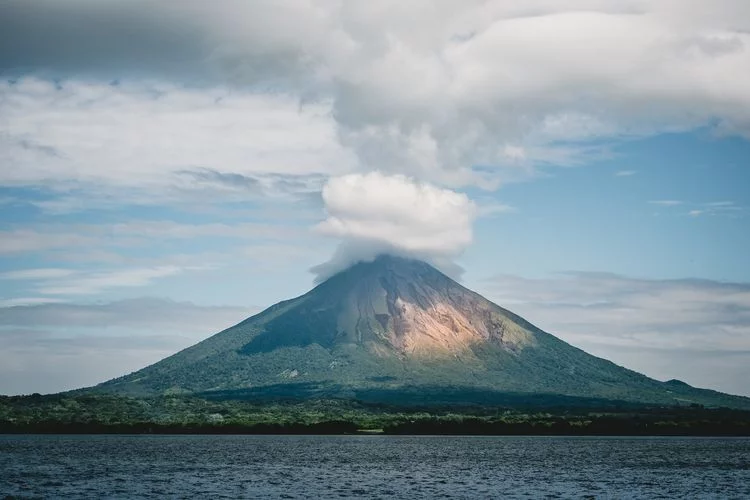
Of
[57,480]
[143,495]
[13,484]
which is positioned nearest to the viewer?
[143,495]

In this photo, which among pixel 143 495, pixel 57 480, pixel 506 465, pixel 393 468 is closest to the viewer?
pixel 143 495

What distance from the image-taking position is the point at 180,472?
11856 cm

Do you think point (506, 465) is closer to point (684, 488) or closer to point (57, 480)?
point (684, 488)

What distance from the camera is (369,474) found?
397 feet

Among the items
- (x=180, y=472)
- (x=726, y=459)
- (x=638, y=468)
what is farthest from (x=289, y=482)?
(x=726, y=459)

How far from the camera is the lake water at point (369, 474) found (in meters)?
92.2

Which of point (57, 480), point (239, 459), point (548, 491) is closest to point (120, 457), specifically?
point (239, 459)

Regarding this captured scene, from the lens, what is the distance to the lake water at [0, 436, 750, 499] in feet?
303

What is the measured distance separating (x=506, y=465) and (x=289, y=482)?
48435 millimetres

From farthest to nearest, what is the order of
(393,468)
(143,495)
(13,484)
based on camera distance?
(393,468), (13,484), (143,495)

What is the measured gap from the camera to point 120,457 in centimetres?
15500

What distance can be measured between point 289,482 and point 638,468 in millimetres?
56255

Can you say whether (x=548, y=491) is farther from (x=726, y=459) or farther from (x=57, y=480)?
(x=726, y=459)

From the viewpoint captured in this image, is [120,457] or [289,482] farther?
[120,457]
